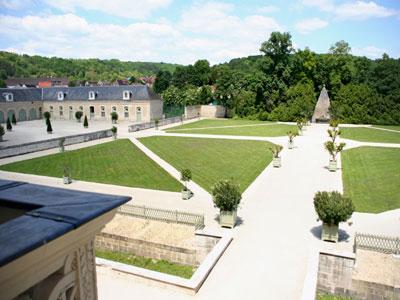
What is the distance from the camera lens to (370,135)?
43156 mm

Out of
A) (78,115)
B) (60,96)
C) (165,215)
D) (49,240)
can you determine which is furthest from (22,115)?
(49,240)

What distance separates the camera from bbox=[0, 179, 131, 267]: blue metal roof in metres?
2.92

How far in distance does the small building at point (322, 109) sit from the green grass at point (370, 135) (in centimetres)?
1090

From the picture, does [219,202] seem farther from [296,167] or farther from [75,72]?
[75,72]

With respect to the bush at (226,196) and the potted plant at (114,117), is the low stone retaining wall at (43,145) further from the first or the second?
the bush at (226,196)

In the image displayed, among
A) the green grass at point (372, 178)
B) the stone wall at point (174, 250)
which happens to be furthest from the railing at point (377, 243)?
the stone wall at point (174, 250)

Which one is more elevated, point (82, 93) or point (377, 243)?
point (82, 93)

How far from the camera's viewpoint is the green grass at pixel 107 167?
74.7 feet

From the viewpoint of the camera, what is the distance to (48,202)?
3857 millimetres

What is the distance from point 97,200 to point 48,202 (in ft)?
1.66

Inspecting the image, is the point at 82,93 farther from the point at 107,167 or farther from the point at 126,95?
the point at 107,167

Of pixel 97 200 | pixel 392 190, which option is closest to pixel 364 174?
pixel 392 190

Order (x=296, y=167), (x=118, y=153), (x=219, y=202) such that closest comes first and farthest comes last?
(x=219, y=202) → (x=296, y=167) → (x=118, y=153)

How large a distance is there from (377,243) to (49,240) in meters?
13.4
